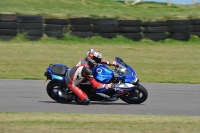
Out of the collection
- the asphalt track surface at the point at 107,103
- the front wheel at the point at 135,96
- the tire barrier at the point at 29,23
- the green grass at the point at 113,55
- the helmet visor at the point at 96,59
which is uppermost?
the helmet visor at the point at 96,59

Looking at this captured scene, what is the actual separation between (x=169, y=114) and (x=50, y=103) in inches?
93.4

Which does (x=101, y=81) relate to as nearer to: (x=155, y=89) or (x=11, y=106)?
(x=11, y=106)

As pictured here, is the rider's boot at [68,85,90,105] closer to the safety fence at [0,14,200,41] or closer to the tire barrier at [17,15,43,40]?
the safety fence at [0,14,200,41]

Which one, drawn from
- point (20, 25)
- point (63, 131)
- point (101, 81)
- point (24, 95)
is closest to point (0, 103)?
point (24, 95)

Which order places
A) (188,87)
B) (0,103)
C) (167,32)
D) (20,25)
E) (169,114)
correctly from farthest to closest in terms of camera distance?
(167,32), (20,25), (188,87), (0,103), (169,114)

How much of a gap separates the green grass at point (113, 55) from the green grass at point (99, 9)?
5.09ft

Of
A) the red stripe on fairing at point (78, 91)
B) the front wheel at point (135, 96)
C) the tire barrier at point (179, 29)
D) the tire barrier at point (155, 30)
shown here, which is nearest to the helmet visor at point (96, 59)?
the red stripe on fairing at point (78, 91)

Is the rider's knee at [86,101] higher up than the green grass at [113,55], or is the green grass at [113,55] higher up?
the rider's knee at [86,101]

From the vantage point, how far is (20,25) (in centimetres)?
1916

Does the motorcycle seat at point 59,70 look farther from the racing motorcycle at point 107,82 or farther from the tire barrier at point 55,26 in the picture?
the tire barrier at point 55,26

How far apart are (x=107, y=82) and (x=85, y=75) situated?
442 millimetres

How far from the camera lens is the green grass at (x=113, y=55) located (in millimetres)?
15627

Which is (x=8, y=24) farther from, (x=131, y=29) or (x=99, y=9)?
(x=99, y=9)

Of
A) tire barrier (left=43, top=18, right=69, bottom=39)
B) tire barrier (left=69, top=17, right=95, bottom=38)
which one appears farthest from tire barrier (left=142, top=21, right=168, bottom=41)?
tire barrier (left=43, top=18, right=69, bottom=39)
